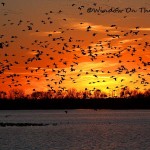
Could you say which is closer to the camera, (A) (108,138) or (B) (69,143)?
(B) (69,143)

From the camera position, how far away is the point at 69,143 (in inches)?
3659

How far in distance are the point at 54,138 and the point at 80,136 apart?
7.46 metres

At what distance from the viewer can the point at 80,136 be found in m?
108

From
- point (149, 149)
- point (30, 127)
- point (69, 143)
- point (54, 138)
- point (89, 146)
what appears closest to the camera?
point (149, 149)

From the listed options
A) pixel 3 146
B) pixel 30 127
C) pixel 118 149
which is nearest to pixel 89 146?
pixel 118 149

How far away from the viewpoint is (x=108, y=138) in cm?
10281

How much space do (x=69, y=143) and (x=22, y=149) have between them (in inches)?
500

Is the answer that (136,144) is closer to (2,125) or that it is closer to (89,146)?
(89,146)

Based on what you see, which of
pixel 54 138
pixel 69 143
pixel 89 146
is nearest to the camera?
pixel 89 146

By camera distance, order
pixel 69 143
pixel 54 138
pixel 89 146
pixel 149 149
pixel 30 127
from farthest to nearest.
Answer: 1. pixel 30 127
2. pixel 54 138
3. pixel 69 143
4. pixel 89 146
5. pixel 149 149

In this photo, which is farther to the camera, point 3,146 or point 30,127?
point 30,127

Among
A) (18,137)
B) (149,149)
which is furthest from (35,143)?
(149,149)

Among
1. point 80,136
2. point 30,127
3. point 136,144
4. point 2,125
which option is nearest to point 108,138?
point 80,136

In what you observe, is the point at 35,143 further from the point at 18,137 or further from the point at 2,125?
the point at 2,125
